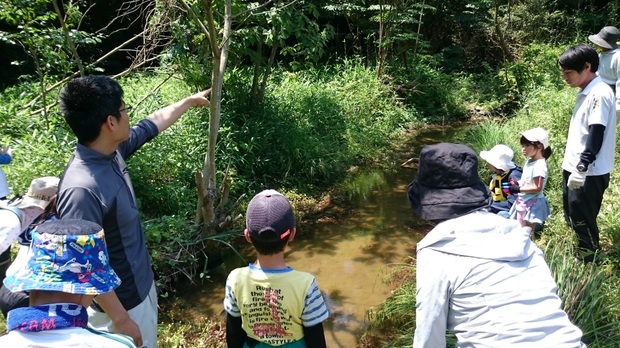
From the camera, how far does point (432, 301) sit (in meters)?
1.50

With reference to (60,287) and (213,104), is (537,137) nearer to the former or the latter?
(213,104)

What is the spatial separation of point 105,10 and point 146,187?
6.98m

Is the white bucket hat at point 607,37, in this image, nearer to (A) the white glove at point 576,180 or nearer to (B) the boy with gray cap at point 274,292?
(A) the white glove at point 576,180

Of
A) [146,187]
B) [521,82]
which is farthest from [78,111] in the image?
[521,82]

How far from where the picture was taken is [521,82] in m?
10.5

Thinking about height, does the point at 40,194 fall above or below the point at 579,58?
below

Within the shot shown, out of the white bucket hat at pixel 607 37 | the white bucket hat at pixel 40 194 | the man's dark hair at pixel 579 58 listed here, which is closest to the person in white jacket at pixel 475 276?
the white bucket hat at pixel 40 194

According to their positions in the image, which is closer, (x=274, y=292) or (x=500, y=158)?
(x=274, y=292)

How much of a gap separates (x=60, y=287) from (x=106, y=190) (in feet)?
2.50

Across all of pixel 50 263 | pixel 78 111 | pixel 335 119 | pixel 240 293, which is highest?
pixel 78 111

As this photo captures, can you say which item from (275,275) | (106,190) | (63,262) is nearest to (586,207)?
(275,275)

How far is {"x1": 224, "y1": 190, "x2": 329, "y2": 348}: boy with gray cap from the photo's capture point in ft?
5.57

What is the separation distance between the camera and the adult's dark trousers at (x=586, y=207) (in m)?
3.34

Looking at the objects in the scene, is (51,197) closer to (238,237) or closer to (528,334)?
(528,334)
